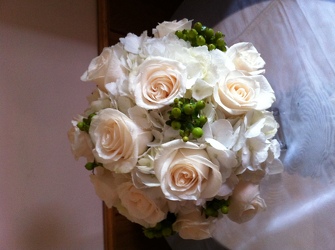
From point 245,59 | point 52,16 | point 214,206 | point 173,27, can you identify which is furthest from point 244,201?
point 52,16

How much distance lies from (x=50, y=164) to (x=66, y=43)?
382mm

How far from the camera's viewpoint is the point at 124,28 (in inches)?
56.6

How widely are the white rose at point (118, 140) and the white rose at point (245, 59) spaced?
0.22 m

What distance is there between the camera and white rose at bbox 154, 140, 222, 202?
618 mm

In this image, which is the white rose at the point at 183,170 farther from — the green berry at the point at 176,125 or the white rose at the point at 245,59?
the white rose at the point at 245,59

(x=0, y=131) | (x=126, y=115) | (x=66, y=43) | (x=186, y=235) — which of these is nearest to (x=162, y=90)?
(x=126, y=115)

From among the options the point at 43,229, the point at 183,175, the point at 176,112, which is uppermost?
the point at 176,112

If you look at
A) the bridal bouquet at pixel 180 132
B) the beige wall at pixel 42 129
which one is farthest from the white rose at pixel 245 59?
the beige wall at pixel 42 129

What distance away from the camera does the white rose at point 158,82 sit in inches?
24.8

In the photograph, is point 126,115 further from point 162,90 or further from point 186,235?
point 186,235

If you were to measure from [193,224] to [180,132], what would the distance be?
185 mm

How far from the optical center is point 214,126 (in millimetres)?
640

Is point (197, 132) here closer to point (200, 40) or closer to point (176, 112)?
point (176, 112)

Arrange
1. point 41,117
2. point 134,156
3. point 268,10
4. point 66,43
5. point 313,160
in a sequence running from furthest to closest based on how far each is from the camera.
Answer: point 66,43 < point 41,117 < point 268,10 < point 313,160 < point 134,156
